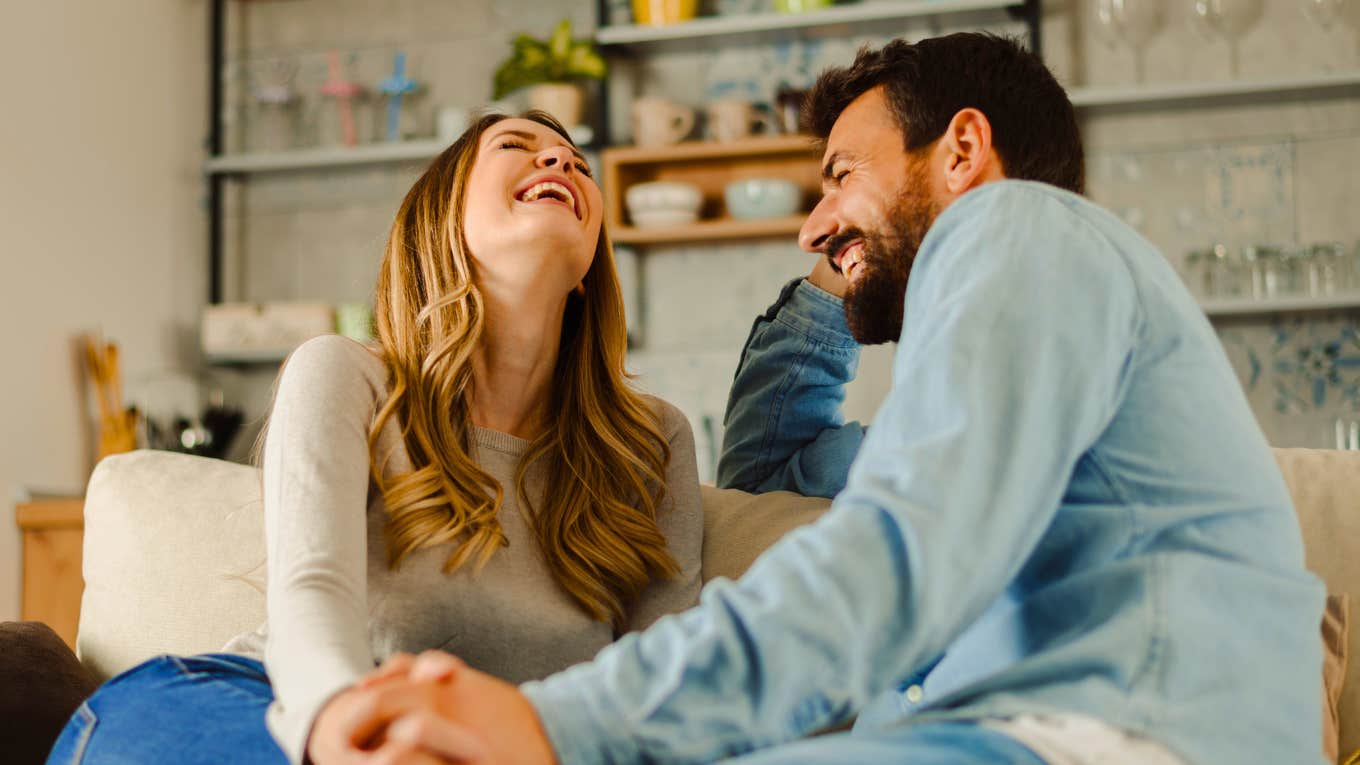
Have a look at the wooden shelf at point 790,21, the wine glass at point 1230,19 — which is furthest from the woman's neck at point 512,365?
the wine glass at point 1230,19

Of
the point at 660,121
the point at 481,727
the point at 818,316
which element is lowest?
the point at 481,727

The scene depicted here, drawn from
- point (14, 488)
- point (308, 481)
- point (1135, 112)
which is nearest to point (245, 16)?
point (14, 488)

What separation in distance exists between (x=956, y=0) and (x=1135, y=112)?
1.97 ft

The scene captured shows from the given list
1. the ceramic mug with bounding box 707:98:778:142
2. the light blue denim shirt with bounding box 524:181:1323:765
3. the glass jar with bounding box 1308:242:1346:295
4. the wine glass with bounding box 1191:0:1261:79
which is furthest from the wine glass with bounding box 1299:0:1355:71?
the light blue denim shirt with bounding box 524:181:1323:765

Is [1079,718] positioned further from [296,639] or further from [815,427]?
[815,427]

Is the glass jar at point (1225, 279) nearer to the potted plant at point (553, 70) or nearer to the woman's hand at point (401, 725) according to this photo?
the potted plant at point (553, 70)

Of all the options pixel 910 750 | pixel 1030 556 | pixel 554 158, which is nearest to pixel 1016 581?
pixel 1030 556

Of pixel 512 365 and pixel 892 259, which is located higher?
pixel 892 259

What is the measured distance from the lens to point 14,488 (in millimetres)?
3367

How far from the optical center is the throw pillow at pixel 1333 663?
1442mm

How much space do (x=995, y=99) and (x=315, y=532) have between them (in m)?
0.80

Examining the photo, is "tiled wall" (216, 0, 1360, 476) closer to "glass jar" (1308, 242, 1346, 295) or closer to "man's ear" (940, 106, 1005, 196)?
"glass jar" (1308, 242, 1346, 295)

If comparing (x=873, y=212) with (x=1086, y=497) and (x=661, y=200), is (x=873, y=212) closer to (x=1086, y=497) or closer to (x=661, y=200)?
(x=1086, y=497)

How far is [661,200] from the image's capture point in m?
3.67
